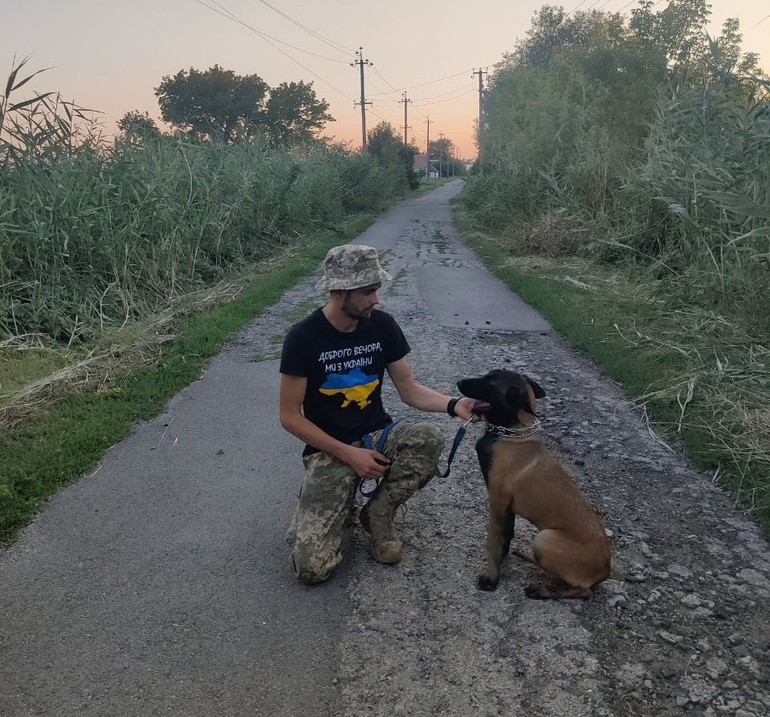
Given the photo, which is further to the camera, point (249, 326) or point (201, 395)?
point (249, 326)

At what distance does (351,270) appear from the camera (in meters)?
2.94

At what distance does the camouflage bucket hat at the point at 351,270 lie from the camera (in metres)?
2.93

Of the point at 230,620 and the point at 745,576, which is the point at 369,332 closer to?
the point at 230,620

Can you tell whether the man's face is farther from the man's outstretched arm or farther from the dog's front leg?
the dog's front leg

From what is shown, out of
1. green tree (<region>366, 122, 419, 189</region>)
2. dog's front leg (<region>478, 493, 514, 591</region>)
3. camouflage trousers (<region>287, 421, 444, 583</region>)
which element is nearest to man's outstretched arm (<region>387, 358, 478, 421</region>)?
camouflage trousers (<region>287, 421, 444, 583</region>)

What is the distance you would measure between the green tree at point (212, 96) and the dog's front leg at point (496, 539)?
47.4m

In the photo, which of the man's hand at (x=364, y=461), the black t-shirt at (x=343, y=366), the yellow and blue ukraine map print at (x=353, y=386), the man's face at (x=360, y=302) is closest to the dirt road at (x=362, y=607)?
the man's hand at (x=364, y=461)

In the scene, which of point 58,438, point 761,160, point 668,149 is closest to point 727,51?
point 668,149

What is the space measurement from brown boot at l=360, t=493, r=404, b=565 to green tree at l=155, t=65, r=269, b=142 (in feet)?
154

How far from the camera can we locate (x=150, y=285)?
9.01m

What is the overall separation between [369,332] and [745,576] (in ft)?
7.15

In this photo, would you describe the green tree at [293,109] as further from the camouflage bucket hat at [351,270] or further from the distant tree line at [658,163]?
the camouflage bucket hat at [351,270]

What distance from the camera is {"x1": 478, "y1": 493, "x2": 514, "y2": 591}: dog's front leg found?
290 cm

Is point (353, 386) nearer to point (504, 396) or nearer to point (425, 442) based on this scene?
point (425, 442)
